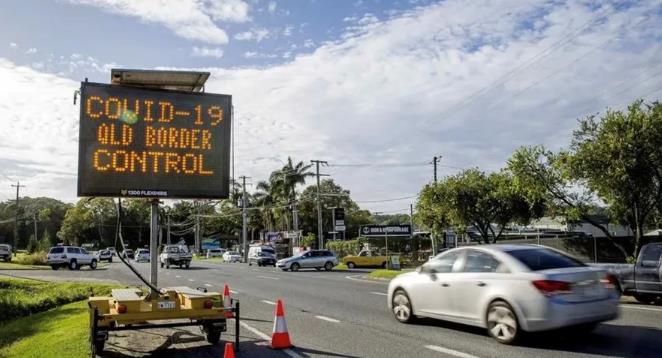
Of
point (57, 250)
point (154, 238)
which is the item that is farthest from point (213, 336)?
point (57, 250)

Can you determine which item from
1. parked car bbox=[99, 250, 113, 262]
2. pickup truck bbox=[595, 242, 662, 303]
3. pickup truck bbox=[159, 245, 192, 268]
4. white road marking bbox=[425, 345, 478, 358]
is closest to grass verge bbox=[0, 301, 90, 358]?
white road marking bbox=[425, 345, 478, 358]

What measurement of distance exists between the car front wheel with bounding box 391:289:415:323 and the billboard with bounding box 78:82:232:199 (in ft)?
13.0

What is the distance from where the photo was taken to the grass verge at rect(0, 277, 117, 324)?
1814 cm

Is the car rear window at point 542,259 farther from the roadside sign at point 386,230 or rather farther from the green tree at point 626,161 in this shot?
the roadside sign at point 386,230

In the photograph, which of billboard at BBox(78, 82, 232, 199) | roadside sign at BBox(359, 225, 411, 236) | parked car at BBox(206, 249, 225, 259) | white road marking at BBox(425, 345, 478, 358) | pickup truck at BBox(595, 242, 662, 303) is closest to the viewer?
white road marking at BBox(425, 345, 478, 358)

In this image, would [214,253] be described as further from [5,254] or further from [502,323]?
[502,323]

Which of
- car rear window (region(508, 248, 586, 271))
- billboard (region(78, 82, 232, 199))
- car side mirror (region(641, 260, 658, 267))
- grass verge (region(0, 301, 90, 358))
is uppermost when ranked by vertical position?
billboard (region(78, 82, 232, 199))

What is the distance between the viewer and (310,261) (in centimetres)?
4422

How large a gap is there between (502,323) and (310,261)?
35207 mm

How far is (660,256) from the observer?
599 inches

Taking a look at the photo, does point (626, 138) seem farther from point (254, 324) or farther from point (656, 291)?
point (254, 324)

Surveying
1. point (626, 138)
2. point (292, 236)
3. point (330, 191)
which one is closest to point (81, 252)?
point (292, 236)

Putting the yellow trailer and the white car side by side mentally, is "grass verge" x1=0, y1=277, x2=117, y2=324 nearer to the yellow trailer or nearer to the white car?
the yellow trailer

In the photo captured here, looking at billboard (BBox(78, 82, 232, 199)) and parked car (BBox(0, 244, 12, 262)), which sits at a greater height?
billboard (BBox(78, 82, 232, 199))
